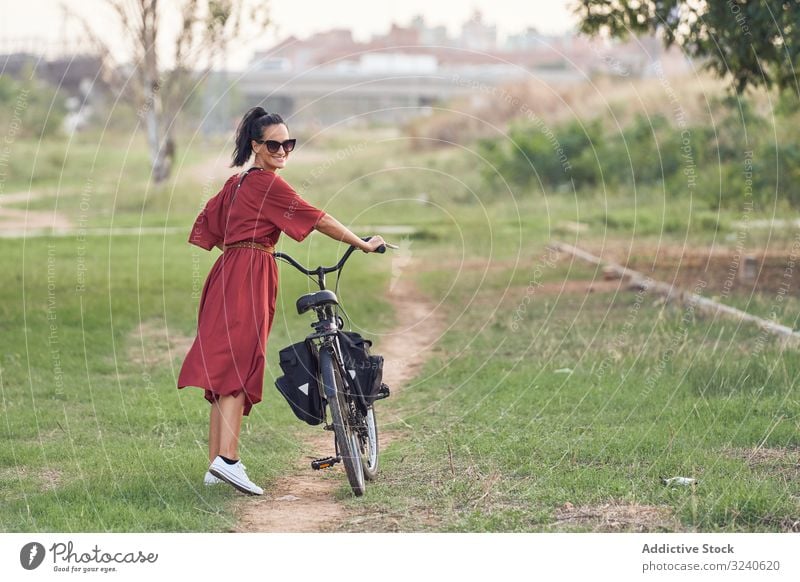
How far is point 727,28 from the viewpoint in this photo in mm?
13461

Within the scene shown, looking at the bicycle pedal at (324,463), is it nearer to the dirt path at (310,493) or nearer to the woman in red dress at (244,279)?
the dirt path at (310,493)

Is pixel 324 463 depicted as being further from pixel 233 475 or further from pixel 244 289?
pixel 244 289

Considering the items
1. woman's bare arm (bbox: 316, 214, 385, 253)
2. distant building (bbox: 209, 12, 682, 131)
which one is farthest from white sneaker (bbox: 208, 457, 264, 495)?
distant building (bbox: 209, 12, 682, 131)

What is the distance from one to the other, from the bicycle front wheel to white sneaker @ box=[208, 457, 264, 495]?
48 centimetres

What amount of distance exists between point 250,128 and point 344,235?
0.71 metres

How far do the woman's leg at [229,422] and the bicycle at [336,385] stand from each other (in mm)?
415

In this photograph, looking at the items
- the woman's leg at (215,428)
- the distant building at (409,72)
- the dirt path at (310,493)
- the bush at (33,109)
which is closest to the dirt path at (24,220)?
the distant building at (409,72)

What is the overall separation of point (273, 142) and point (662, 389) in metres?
3.52

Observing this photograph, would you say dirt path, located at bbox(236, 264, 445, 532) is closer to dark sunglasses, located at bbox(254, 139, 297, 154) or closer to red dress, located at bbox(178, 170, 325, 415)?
red dress, located at bbox(178, 170, 325, 415)

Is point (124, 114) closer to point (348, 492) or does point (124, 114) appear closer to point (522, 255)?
point (522, 255)

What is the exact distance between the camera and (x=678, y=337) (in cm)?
1075

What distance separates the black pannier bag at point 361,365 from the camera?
22.5 feet

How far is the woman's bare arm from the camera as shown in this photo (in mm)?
6578

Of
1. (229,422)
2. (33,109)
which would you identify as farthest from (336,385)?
(33,109)
